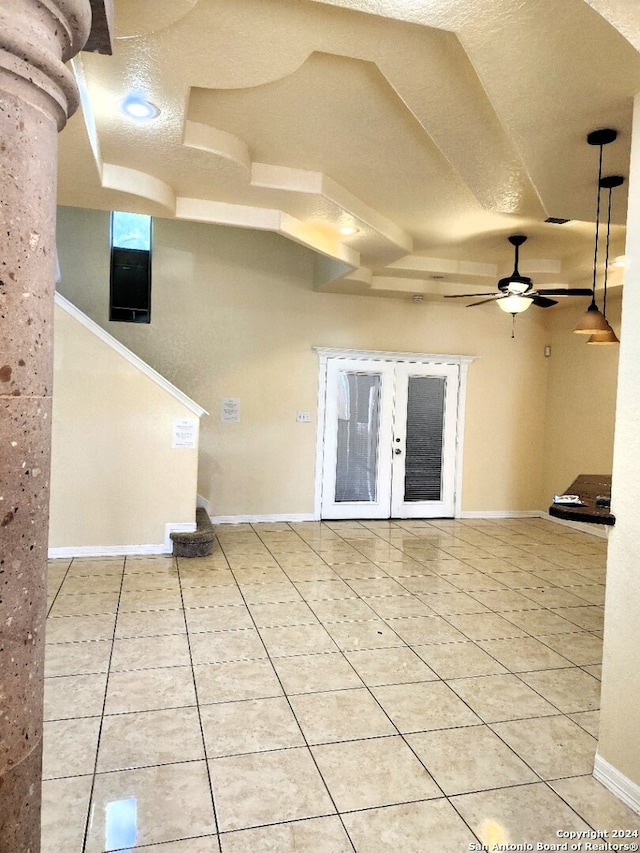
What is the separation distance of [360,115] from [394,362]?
4118 millimetres

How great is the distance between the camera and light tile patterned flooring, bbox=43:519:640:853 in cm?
204

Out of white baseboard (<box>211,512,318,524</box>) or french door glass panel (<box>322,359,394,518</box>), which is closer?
white baseboard (<box>211,512,318,524</box>)

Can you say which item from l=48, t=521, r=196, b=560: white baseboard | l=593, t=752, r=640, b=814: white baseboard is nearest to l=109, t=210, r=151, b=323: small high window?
l=48, t=521, r=196, b=560: white baseboard

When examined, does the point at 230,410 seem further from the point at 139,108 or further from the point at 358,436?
the point at 139,108

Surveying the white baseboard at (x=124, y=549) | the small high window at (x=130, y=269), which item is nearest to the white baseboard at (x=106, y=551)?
the white baseboard at (x=124, y=549)

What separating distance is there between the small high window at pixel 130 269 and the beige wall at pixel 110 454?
1290 mm

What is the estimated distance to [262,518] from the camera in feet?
22.1

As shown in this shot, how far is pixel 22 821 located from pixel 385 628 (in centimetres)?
295

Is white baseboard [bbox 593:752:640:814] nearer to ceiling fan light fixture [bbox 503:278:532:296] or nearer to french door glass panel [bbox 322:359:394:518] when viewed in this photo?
ceiling fan light fixture [bbox 503:278:532:296]

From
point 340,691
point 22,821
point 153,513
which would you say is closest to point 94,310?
point 153,513

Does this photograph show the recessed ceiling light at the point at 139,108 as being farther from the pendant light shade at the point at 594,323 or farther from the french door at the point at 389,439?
the french door at the point at 389,439

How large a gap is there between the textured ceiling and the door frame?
1858 mm

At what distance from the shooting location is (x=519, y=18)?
192cm

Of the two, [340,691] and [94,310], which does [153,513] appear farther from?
[340,691]
